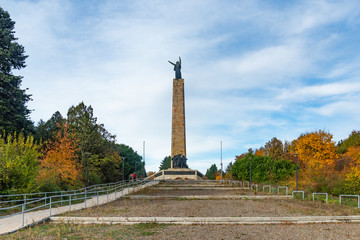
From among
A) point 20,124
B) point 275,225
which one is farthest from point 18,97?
point 275,225

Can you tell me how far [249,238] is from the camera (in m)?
9.68

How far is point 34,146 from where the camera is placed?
18.9 metres

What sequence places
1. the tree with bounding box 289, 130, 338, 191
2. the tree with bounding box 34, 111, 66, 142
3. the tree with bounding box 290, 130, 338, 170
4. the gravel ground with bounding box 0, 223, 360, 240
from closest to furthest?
the gravel ground with bounding box 0, 223, 360, 240 → the tree with bounding box 289, 130, 338, 191 → the tree with bounding box 290, 130, 338, 170 → the tree with bounding box 34, 111, 66, 142

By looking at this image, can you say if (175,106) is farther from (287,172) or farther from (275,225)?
(275,225)

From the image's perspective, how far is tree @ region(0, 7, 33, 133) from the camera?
98.9 feet

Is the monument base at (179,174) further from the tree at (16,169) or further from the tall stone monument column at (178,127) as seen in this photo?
the tree at (16,169)

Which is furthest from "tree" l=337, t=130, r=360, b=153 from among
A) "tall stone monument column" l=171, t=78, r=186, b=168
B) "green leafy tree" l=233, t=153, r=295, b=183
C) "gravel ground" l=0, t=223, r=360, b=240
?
"gravel ground" l=0, t=223, r=360, b=240

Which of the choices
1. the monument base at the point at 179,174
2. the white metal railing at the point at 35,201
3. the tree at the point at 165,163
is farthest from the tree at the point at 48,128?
the tree at the point at 165,163

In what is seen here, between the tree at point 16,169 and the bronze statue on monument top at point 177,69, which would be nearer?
the tree at point 16,169

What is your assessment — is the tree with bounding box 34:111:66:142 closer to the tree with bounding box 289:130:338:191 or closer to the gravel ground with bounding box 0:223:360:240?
the tree with bounding box 289:130:338:191

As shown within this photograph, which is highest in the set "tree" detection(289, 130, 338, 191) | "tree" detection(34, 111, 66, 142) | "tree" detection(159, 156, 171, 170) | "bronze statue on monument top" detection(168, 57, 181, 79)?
"bronze statue on monument top" detection(168, 57, 181, 79)

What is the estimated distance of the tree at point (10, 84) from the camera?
3014 centimetres

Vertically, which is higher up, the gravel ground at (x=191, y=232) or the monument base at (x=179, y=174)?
the gravel ground at (x=191, y=232)

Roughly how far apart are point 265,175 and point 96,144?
20.2 meters
